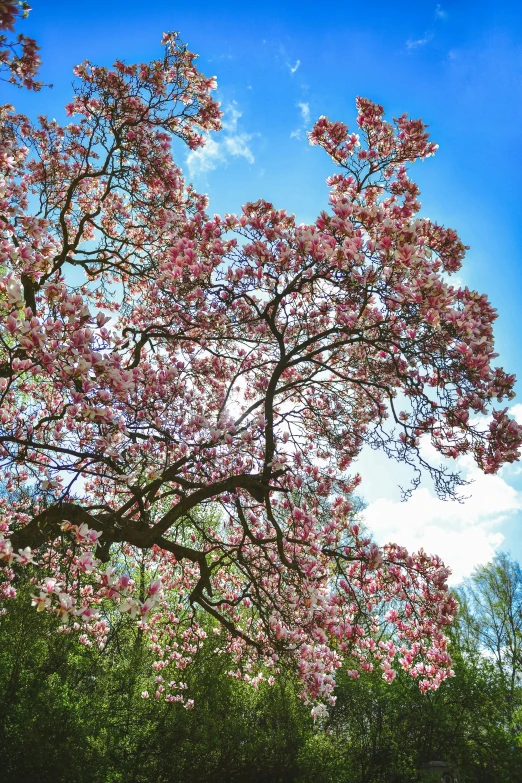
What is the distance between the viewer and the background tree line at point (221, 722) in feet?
21.7

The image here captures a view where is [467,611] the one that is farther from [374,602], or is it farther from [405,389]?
[405,389]

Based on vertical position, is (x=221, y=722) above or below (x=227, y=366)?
below

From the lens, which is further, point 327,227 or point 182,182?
point 182,182

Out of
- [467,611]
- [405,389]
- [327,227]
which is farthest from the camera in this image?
[467,611]

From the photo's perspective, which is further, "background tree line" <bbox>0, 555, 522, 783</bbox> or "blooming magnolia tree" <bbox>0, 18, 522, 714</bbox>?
"background tree line" <bbox>0, 555, 522, 783</bbox>

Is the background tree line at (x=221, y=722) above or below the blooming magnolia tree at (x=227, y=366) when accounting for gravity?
below

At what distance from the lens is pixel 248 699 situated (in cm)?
1115

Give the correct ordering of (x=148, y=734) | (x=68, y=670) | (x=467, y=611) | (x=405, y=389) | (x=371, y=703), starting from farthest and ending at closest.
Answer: (x=467, y=611), (x=371, y=703), (x=68, y=670), (x=148, y=734), (x=405, y=389)

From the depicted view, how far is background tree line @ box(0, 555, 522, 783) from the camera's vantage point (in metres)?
6.61

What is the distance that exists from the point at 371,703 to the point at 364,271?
34.0 ft

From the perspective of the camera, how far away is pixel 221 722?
9.55 meters

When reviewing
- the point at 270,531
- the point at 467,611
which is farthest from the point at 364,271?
the point at 467,611

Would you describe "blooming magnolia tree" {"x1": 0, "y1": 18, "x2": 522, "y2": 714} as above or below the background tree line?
above

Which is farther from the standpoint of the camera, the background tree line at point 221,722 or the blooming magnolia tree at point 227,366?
the background tree line at point 221,722
